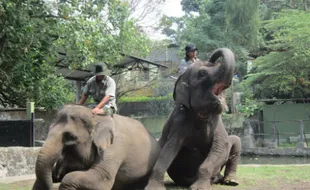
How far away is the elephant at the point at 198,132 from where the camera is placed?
614 centimetres

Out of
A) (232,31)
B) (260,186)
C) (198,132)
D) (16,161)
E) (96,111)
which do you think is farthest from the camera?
(232,31)

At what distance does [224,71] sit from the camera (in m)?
5.96

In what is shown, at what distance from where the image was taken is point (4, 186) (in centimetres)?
741

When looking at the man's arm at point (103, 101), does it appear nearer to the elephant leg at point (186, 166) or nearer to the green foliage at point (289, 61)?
the elephant leg at point (186, 166)

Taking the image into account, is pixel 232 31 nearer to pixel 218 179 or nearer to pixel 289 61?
pixel 289 61

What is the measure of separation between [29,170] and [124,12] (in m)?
6.78

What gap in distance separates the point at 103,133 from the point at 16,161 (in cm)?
544

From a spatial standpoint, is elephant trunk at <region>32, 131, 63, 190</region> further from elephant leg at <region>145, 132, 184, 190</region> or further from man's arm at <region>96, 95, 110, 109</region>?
elephant leg at <region>145, 132, 184, 190</region>

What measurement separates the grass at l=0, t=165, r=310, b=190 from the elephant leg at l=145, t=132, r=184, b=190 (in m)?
0.63

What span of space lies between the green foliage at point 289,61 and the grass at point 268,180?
15619mm

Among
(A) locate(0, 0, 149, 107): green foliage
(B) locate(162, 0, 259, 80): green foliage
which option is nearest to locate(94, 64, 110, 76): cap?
(A) locate(0, 0, 149, 107): green foliage

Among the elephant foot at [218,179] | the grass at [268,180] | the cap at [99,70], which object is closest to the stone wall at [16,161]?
the grass at [268,180]

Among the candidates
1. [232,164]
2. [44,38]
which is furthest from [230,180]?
[44,38]

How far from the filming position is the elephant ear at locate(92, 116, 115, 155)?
566cm
